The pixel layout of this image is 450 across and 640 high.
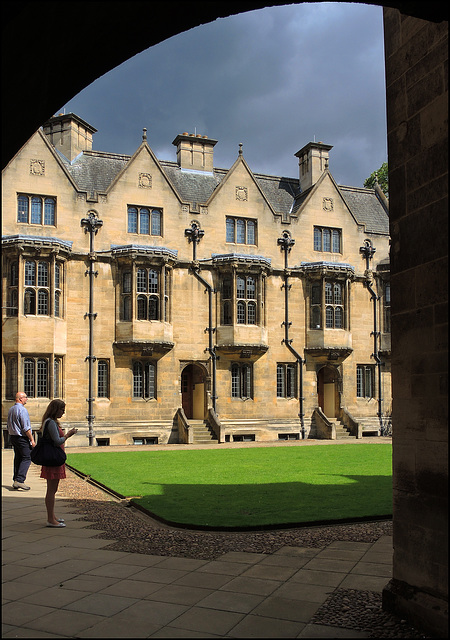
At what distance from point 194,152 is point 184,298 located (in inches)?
341

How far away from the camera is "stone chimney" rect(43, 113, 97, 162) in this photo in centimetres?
2964

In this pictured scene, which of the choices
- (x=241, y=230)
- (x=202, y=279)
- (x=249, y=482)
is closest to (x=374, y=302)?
(x=241, y=230)

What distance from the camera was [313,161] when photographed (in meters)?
34.1

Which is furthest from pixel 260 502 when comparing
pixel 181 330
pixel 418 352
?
pixel 181 330

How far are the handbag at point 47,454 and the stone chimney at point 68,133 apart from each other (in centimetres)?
2326

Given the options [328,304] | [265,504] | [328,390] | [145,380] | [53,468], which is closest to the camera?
[53,468]

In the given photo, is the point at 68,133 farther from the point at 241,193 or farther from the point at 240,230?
the point at 240,230

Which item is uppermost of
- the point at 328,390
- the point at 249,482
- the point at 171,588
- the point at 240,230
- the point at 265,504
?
the point at 240,230

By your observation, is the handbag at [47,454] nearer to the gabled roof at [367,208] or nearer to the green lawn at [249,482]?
the green lawn at [249,482]

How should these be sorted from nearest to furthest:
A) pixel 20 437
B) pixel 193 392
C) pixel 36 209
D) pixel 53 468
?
1. pixel 53 468
2. pixel 20 437
3. pixel 36 209
4. pixel 193 392

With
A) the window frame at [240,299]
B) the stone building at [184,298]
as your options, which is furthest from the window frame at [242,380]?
the window frame at [240,299]

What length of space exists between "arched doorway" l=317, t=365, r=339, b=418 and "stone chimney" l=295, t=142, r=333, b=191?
10.4m

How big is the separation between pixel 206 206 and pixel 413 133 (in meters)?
24.1

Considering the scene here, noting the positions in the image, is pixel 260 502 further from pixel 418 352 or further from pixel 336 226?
pixel 336 226
